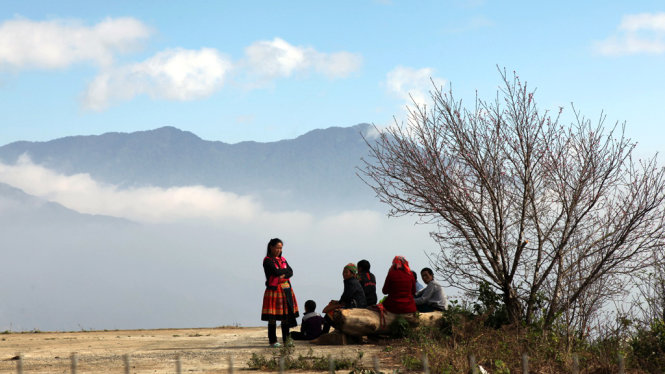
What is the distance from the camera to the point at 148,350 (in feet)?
48.5

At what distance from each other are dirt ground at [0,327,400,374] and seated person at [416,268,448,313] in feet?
5.76

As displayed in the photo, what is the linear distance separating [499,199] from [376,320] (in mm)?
3435

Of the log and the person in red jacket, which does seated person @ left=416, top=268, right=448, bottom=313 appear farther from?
the person in red jacket

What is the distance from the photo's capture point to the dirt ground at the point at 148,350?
479 inches

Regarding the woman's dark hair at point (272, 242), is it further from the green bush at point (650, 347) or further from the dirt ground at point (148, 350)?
the green bush at point (650, 347)

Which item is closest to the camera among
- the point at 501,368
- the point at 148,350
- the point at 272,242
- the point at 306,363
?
the point at 501,368

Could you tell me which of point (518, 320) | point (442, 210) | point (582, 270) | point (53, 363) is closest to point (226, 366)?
point (53, 363)

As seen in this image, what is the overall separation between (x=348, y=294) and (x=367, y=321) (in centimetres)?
98

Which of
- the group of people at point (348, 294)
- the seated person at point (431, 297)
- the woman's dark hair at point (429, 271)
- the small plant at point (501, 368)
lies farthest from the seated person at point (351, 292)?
the small plant at point (501, 368)

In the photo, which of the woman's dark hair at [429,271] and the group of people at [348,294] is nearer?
the group of people at [348,294]

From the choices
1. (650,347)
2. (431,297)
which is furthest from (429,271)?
(650,347)

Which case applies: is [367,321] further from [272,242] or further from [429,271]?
[272,242]

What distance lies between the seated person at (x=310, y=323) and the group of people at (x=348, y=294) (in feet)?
0.82

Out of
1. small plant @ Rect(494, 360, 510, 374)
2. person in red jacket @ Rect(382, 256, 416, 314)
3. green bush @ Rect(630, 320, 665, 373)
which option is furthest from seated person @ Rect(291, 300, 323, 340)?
green bush @ Rect(630, 320, 665, 373)
